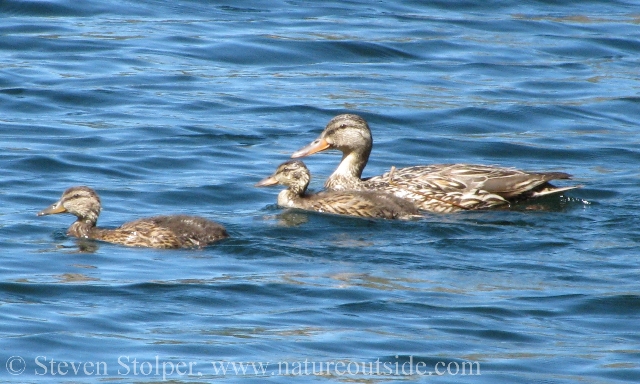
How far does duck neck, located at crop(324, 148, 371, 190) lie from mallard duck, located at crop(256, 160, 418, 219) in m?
0.77

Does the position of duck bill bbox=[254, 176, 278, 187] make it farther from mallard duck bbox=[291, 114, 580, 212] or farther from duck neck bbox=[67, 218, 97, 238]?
duck neck bbox=[67, 218, 97, 238]

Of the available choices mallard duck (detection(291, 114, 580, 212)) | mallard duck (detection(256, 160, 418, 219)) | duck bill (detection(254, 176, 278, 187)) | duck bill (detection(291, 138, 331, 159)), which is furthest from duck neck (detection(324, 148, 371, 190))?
duck bill (detection(254, 176, 278, 187))

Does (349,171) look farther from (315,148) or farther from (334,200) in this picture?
(334,200)

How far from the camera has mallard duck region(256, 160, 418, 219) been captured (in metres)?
11.9

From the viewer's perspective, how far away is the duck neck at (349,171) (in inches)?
523

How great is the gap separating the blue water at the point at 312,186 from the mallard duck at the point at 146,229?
178 millimetres

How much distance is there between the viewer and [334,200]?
12203mm

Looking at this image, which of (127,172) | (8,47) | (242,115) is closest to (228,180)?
(127,172)

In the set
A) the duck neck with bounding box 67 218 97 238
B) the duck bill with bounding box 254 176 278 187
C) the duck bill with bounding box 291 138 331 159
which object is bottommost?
the duck neck with bounding box 67 218 97 238

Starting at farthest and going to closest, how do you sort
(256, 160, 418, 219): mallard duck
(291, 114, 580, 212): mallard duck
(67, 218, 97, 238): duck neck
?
(291, 114, 580, 212): mallard duck → (256, 160, 418, 219): mallard duck → (67, 218, 97, 238): duck neck

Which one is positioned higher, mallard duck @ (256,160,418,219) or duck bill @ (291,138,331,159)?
duck bill @ (291,138,331,159)

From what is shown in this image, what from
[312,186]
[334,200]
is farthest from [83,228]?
[312,186]

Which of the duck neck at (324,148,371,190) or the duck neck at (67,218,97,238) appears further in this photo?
the duck neck at (324,148,371,190)

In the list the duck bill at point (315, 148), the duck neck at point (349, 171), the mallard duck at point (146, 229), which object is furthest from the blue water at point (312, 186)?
the duck neck at point (349, 171)
